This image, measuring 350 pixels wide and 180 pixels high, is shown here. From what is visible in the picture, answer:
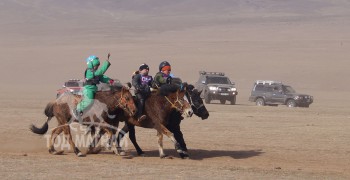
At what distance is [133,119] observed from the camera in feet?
53.1

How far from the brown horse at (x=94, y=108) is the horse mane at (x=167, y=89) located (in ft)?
2.42

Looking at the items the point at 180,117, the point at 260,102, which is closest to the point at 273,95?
the point at 260,102

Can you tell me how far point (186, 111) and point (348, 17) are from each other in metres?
116

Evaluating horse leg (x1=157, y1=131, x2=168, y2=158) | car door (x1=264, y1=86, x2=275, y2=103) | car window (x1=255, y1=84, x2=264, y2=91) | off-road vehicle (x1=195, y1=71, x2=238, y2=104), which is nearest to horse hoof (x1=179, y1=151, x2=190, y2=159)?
horse leg (x1=157, y1=131, x2=168, y2=158)

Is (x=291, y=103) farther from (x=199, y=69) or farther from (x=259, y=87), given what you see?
(x=199, y=69)

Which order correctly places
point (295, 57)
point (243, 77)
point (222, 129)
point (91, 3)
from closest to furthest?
point (222, 129) < point (243, 77) < point (295, 57) < point (91, 3)

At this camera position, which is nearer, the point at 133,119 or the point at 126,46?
the point at 133,119

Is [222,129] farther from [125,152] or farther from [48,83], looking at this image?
[48,83]

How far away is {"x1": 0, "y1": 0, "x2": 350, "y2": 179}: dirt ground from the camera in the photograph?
48.6ft

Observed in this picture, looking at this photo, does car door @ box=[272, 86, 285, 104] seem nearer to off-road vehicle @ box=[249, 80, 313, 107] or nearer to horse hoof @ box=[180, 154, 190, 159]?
off-road vehicle @ box=[249, 80, 313, 107]

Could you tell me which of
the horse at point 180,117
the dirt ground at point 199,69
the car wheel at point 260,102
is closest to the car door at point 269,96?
the car wheel at point 260,102

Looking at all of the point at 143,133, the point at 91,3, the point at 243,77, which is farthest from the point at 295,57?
the point at 91,3

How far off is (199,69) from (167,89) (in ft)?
174

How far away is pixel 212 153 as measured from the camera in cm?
1744
